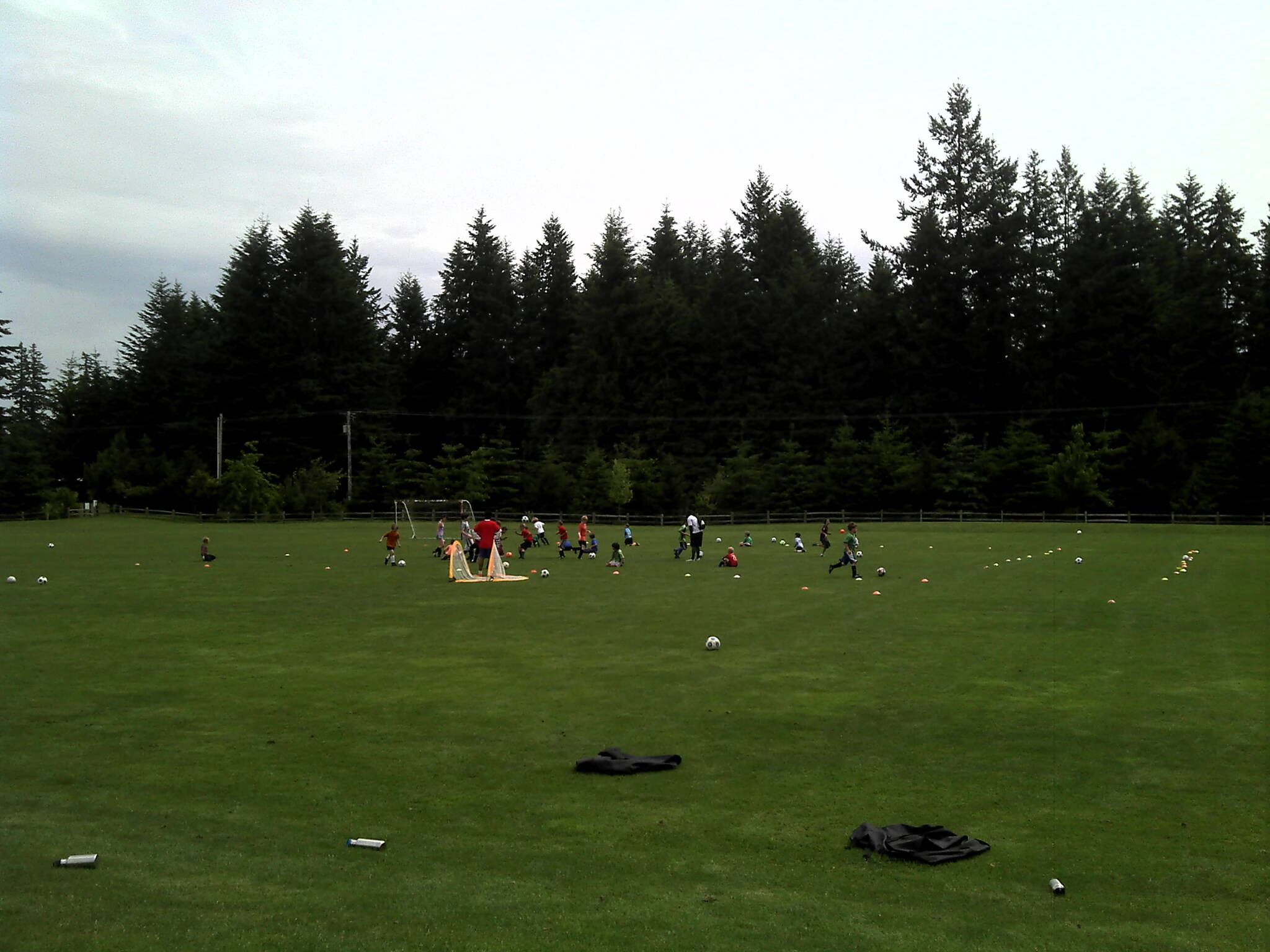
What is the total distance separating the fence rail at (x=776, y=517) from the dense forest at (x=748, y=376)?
132 cm

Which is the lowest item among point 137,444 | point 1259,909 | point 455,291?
point 1259,909

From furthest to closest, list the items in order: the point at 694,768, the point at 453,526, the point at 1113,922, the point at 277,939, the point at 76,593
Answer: the point at 453,526
the point at 76,593
the point at 694,768
the point at 1113,922
the point at 277,939

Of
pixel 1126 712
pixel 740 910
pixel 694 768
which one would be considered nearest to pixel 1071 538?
pixel 1126 712

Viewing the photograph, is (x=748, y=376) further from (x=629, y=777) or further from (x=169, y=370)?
(x=629, y=777)

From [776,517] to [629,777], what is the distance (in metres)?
66.2

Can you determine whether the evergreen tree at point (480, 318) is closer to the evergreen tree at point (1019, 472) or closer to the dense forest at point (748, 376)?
the dense forest at point (748, 376)

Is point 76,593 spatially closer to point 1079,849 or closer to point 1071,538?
point 1079,849

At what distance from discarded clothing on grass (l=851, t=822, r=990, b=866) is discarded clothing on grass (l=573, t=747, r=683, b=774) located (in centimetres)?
257

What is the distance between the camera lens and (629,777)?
10883 millimetres

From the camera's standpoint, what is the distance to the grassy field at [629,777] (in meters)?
7.33

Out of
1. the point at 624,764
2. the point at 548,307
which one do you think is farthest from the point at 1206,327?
the point at 624,764

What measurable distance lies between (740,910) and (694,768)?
376 cm

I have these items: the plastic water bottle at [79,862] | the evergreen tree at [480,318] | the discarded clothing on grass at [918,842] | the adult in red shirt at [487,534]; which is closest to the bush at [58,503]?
the evergreen tree at [480,318]

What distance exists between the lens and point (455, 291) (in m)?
108
